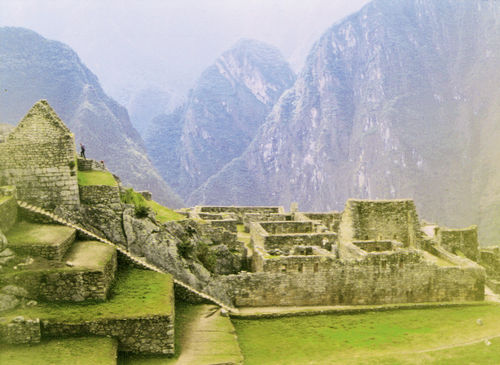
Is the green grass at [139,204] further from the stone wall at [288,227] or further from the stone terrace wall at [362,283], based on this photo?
the stone wall at [288,227]

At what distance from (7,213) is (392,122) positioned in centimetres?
11935

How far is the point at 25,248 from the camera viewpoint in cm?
1533

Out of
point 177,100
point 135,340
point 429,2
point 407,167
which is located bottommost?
point 135,340

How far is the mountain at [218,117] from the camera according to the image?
155 metres

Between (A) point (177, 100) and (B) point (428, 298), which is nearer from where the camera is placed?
(B) point (428, 298)

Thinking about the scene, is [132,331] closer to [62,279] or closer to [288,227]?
[62,279]

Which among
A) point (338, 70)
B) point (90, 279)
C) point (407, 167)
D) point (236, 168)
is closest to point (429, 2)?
point (338, 70)

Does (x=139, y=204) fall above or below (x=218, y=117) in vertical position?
below

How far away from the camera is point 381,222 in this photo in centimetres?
2959

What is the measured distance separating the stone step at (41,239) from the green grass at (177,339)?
4282mm

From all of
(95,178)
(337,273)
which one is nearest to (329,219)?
(337,273)

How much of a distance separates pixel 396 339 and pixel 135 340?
34.1ft

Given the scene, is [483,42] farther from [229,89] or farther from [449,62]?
[229,89]

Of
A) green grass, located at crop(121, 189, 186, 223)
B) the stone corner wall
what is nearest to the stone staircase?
the stone corner wall
